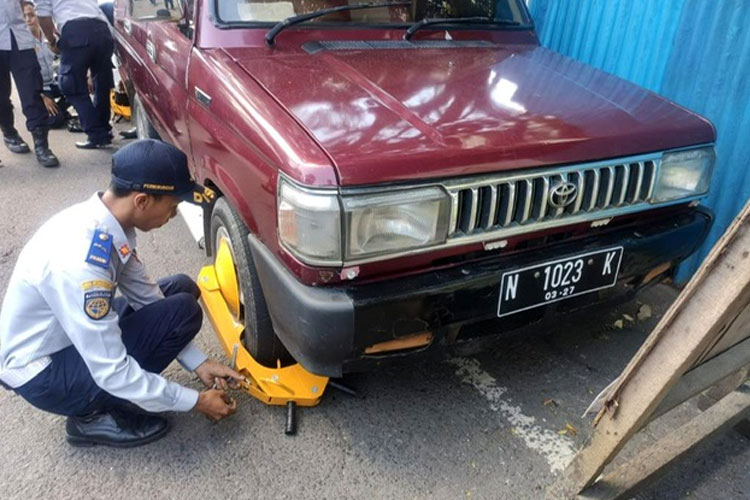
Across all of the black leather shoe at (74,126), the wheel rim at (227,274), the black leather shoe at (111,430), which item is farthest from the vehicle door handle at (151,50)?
the black leather shoe at (74,126)

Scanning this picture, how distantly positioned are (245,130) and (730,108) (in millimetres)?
2422

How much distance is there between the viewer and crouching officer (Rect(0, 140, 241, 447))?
1802 mm

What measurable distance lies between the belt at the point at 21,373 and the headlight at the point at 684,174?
223cm

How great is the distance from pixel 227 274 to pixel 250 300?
29 centimetres

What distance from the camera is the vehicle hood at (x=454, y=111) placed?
1.75 meters

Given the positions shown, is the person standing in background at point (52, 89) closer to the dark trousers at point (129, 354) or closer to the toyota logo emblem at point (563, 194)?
the dark trousers at point (129, 354)

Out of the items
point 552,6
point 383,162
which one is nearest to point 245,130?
point 383,162

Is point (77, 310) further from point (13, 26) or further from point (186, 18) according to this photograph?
point (13, 26)

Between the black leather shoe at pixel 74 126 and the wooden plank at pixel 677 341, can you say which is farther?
the black leather shoe at pixel 74 126

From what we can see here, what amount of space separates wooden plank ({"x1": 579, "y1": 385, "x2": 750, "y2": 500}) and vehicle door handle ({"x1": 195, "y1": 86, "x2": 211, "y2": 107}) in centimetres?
193

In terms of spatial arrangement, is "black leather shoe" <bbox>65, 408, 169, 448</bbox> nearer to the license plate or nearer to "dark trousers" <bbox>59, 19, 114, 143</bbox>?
the license plate

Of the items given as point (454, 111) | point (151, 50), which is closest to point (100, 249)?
point (454, 111)

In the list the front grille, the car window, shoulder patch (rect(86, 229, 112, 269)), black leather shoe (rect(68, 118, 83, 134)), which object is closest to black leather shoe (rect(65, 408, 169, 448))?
shoulder patch (rect(86, 229, 112, 269))

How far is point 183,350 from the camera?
2252 mm
